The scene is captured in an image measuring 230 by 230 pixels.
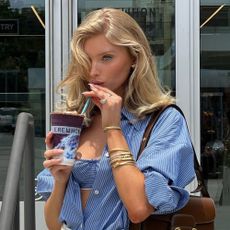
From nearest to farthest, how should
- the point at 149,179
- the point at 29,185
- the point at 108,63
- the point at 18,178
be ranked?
1. the point at 149,179
2. the point at 108,63
3. the point at 18,178
4. the point at 29,185

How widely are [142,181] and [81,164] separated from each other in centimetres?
21

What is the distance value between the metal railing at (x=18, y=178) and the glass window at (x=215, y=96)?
2.39 m

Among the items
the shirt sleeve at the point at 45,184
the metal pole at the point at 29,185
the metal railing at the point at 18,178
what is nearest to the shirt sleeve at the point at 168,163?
the shirt sleeve at the point at 45,184

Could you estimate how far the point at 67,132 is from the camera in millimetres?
1527

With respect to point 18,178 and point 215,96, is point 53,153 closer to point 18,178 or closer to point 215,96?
point 18,178

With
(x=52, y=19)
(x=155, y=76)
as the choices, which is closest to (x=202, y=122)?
(x=52, y=19)

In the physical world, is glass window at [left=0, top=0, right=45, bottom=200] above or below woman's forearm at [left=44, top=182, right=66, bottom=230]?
above

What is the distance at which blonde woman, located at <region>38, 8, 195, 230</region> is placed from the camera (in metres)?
1.47

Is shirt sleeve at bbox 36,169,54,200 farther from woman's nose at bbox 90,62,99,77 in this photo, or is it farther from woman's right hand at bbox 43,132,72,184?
woman's nose at bbox 90,62,99,77

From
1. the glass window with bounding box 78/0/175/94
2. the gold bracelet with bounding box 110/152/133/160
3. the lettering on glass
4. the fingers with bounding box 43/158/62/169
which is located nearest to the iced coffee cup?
the fingers with bounding box 43/158/62/169

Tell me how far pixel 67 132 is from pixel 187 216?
397 mm

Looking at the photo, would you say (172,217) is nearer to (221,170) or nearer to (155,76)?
(155,76)

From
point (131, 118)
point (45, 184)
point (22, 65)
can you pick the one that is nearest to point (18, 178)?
point (45, 184)

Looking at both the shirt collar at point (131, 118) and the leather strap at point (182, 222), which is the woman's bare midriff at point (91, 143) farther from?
the leather strap at point (182, 222)
